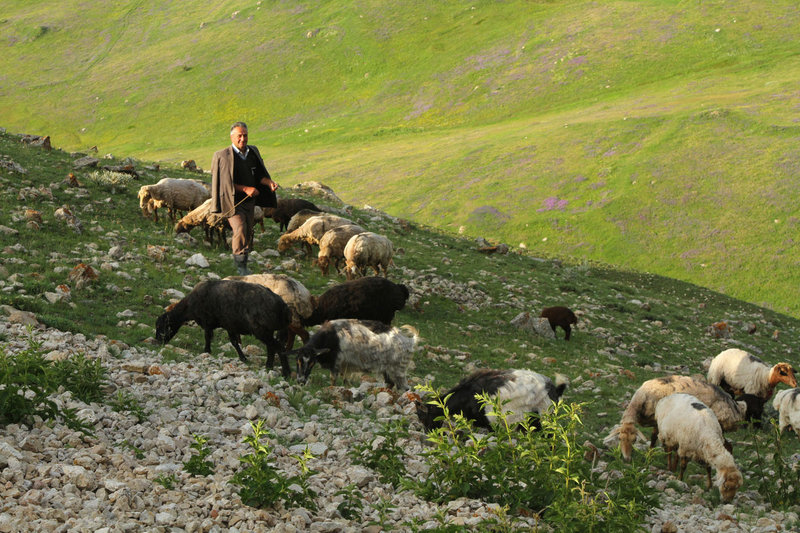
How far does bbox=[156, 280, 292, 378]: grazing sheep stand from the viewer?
33.0 feet

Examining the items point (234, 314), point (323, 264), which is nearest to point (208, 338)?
point (234, 314)

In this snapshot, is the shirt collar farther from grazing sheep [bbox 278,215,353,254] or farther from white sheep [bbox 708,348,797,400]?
white sheep [bbox 708,348,797,400]

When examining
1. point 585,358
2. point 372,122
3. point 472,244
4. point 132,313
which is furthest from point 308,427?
point 372,122

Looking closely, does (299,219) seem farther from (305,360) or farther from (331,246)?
(305,360)

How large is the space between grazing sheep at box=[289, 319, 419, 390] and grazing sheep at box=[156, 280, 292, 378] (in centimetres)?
63

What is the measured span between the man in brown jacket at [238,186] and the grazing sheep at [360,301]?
1.82 meters

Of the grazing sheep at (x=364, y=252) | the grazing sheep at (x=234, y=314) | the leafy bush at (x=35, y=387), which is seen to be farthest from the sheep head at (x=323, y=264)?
the leafy bush at (x=35, y=387)

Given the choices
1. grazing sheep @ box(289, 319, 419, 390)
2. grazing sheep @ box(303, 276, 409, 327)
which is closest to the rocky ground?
grazing sheep @ box(289, 319, 419, 390)

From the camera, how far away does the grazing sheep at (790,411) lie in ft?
34.1

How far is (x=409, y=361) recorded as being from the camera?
10.3 m

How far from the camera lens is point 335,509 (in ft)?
18.1

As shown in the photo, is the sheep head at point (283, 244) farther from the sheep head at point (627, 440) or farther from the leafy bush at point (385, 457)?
the leafy bush at point (385, 457)

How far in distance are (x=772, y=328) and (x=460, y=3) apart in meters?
77.1

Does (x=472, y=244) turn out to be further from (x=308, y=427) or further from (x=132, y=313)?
(x=308, y=427)
